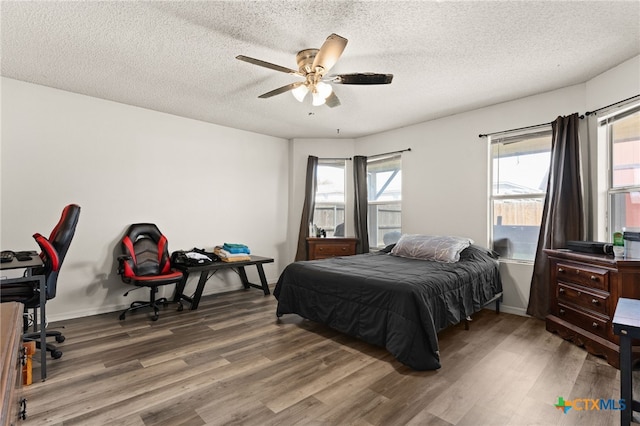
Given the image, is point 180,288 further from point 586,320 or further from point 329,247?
point 586,320

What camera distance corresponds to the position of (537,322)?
342 cm

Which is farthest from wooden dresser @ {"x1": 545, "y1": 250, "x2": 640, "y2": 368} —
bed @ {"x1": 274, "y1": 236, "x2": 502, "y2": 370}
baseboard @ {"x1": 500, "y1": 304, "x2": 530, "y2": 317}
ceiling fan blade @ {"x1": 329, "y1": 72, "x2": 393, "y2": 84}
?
ceiling fan blade @ {"x1": 329, "y1": 72, "x2": 393, "y2": 84}

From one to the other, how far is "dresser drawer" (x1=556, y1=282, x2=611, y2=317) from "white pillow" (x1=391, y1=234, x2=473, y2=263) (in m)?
0.99

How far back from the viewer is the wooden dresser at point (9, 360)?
754 millimetres

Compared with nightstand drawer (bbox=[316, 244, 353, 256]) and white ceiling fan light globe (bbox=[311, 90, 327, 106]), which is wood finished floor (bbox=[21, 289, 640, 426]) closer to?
nightstand drawer (bbox=[316, 244, 353, 256])

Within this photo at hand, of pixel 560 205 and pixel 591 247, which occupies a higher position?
pixel 560 205

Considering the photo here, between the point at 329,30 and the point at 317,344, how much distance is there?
8.69 feet

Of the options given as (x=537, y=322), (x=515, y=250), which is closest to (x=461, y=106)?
(x=515, y=250)

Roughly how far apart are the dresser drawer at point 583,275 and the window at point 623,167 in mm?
664

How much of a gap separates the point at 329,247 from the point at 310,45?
3296mm

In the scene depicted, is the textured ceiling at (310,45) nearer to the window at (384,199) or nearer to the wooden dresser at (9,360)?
the window at (384,199)

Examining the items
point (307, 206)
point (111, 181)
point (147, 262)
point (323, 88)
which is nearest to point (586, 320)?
point (323, 88)

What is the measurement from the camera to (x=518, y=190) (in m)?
3.86

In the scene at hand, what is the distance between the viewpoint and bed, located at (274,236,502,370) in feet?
7.86
